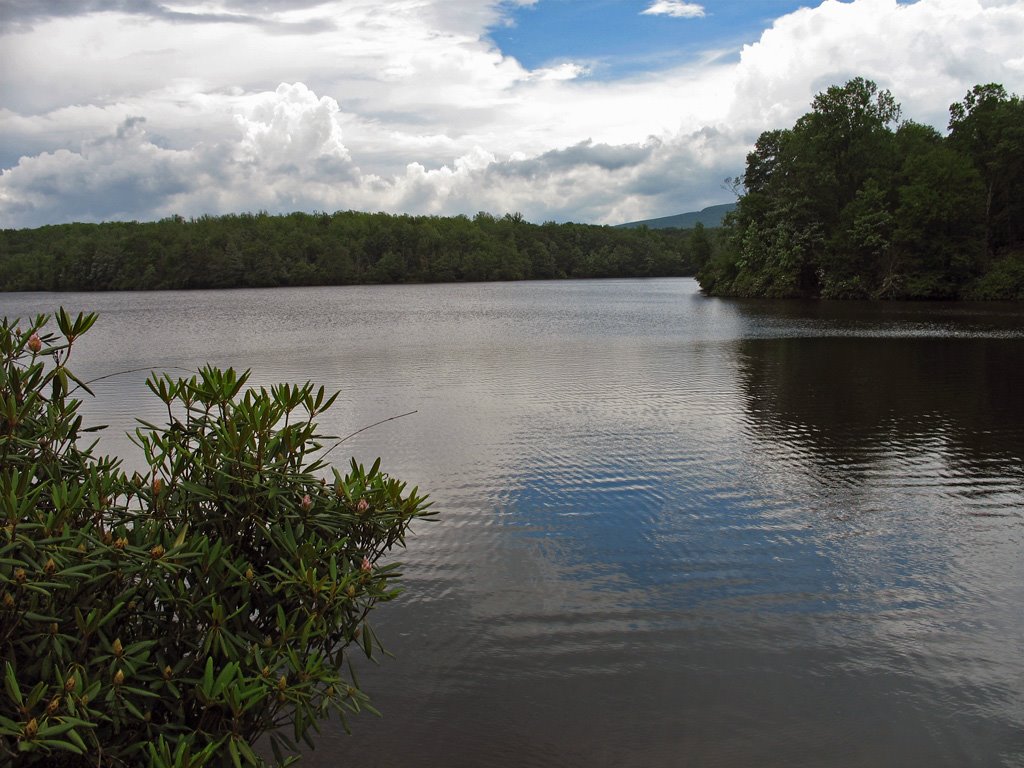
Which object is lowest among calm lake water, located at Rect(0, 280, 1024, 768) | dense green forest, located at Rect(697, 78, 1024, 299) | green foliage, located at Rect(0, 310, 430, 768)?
calm lake water, located at Rect(0, 280, 1024, 768)

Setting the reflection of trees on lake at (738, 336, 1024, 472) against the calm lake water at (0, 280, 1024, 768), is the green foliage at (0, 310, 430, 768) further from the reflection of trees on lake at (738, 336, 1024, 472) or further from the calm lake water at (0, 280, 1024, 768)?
the reflection of trees on lake at (738, 336, 1024, 472)

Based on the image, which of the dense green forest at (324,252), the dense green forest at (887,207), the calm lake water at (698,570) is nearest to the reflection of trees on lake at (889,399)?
the calm lake water at (698,570)

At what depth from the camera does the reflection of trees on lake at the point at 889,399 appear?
13539mm

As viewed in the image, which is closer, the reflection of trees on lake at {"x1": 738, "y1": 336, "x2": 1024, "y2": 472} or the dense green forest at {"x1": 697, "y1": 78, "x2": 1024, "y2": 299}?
the reflection of trees on lake at {"x1": 738, "y1": 336, "x2": 1024, "y2": 472}

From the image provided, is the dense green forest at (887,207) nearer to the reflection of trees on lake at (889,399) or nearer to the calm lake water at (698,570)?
the reflection of trees on lake at (889,399)

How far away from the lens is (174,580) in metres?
3.57

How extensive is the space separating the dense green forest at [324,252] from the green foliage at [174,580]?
282ft

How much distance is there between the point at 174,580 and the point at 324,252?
12954 centimetres

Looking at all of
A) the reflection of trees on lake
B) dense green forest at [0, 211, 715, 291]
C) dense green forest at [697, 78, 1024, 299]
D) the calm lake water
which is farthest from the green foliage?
dense green forest at [0, 211, 715, 291]

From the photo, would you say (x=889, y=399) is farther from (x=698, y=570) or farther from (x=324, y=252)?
(x=324, y=252)

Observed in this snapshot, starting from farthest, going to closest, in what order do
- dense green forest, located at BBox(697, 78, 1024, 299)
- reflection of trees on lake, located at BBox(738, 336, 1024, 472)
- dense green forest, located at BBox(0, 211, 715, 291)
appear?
dense green forest, located at BBox(0, 211, 715, 291)
dense green forest, located at BBox(697, 78, 1024, 299)
reflection of trees on lake, located at BBox(738, 336, 1024, 472)

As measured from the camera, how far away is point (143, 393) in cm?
1862

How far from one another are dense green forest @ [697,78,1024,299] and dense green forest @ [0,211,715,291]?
23710 mm

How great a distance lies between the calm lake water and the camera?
555 centimetres
